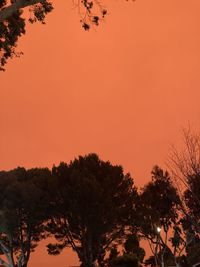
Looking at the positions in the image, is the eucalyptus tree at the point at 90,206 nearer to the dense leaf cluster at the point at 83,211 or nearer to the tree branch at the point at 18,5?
the dense leaf cluster at the point at 83,211

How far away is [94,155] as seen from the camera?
4316cm

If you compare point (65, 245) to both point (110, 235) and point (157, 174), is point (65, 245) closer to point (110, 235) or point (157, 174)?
point (110, 235)

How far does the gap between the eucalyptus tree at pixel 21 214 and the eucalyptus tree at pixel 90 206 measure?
4.50ft

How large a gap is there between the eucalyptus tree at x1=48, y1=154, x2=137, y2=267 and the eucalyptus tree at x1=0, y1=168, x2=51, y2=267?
4.50 ft

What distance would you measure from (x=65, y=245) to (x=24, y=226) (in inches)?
171

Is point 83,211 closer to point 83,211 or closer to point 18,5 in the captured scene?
point 83,211

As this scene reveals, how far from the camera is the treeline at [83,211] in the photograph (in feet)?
129

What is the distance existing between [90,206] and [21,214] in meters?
7.06

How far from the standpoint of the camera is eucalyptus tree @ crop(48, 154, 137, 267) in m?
39.1

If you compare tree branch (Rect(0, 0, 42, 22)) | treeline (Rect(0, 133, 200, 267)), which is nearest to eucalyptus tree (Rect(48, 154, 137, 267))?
treeline (Rect(0, 133, 200, 267))

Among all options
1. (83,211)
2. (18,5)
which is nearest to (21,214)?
(83,211)

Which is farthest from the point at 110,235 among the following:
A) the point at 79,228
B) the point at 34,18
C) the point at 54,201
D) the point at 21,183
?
the point at 34,18

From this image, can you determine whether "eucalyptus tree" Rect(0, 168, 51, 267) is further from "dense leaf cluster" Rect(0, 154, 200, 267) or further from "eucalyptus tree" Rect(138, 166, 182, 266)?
"eucalyptus tree" Rect(138, 166, 182, 266)

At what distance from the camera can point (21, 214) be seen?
136 feet
